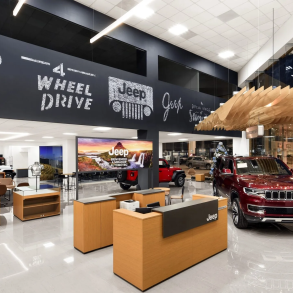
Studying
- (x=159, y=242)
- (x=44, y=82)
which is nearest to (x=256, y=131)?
(x=159, y=242)

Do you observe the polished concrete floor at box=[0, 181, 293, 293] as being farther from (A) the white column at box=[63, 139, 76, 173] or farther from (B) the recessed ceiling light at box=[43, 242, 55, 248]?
(A) the white column at box=[63, 139, 76, 173]

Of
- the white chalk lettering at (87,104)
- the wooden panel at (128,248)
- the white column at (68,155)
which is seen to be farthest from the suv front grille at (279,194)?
the white column at (68,155)

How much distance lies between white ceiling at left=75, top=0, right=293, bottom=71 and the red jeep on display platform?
551 centimetres

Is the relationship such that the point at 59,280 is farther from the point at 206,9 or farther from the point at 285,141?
the point at 285,141

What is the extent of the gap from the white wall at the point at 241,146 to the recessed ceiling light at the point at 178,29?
7.68 meters

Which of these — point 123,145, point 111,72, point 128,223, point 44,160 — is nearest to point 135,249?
point 128,223

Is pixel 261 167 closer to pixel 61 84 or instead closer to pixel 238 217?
pixel 238 217

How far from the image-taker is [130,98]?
26.0ft

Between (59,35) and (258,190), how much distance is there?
8.69m

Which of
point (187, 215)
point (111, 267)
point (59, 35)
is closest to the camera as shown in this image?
point (187, 215)

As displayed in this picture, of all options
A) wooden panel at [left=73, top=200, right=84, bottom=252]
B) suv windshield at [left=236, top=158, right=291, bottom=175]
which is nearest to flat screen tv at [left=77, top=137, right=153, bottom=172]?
wooden panel at [left=73, top=200, right=84, bottom=252]

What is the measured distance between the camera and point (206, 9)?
23.1 feet

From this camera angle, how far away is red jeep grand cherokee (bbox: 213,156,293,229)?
15.3 feet

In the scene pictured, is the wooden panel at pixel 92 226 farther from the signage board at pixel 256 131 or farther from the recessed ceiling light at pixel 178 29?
the recessed ceiling light at pixel 178 29
